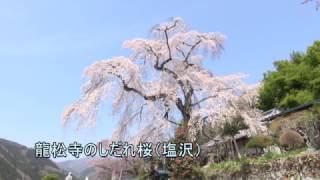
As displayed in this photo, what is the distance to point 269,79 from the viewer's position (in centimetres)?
3466

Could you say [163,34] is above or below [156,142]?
above

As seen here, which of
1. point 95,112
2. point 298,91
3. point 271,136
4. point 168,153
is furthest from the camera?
point 298,91

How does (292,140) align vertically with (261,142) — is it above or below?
below

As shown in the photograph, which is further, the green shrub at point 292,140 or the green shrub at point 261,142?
the green shrub at point 261,142

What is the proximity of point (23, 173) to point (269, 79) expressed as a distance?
55445 millimetres

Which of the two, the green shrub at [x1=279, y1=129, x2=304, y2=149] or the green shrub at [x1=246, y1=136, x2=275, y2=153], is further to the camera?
the green shrub at [x1=246, y1=136, x2=275, y2=153]

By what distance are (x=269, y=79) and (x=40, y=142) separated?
2346 cm

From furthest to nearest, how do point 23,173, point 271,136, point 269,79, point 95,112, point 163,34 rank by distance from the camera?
point 23,173 → point 269,79 → point 163,34 → point 271,136 → point 95,112

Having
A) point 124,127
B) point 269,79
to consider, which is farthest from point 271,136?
point 269,79

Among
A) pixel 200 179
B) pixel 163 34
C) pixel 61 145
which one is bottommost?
pixel 200 179

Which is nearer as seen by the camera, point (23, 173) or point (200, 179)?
point (200, 179)

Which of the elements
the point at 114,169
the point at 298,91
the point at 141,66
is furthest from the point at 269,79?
the point at 141,66

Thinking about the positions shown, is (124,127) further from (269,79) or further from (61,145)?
(269,79)

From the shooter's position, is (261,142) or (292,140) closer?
(292,140)
